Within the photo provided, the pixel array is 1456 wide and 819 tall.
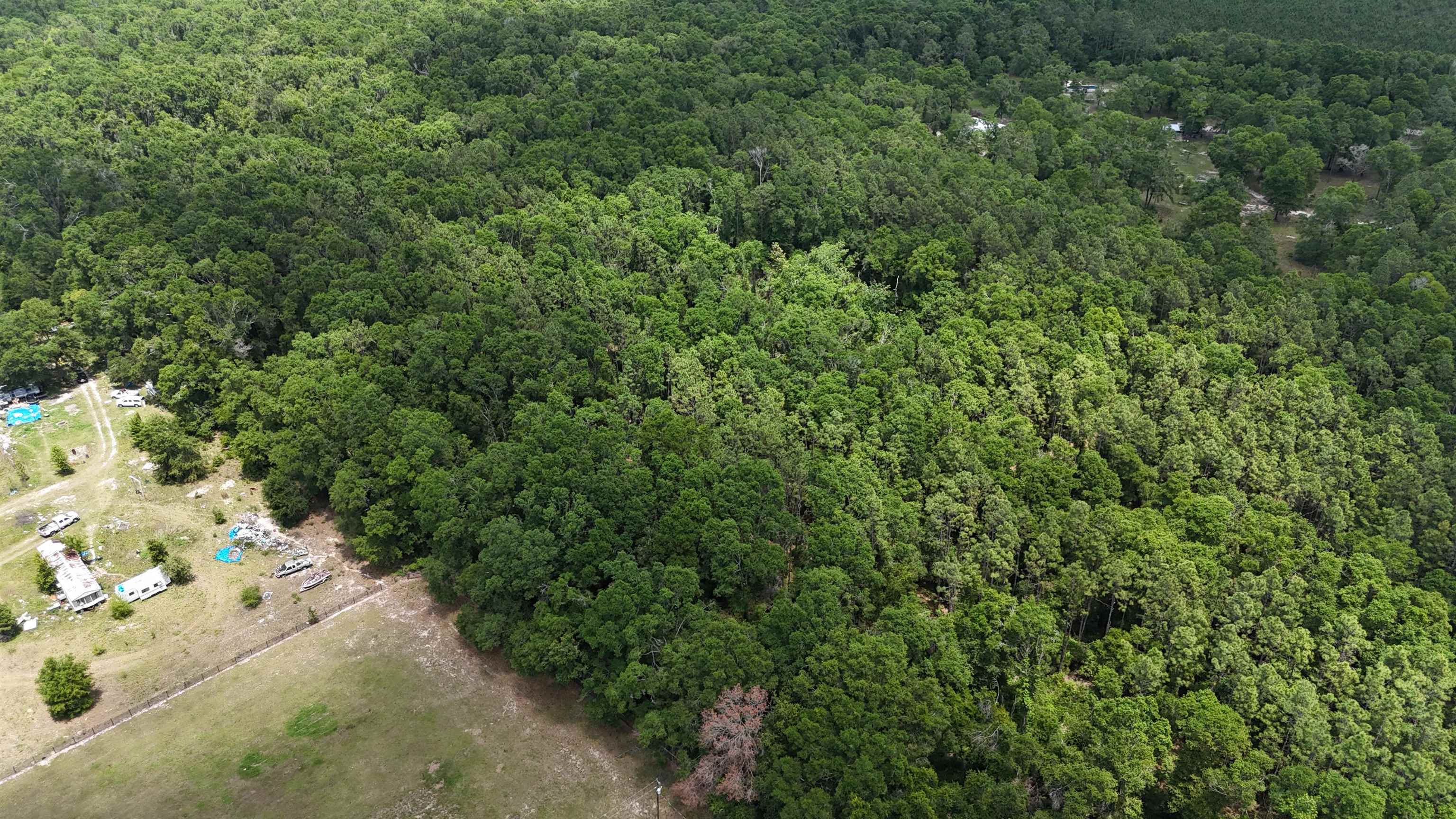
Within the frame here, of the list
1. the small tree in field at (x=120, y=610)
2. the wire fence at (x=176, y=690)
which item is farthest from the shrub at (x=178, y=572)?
the wire fence at (x=176, y=690)

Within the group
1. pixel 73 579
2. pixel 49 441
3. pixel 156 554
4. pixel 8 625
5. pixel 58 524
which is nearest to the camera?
pixel 8 625

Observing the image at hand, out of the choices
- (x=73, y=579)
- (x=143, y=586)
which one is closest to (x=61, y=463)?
(x=73, y=579)

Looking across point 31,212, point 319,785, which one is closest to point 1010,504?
point 319,785

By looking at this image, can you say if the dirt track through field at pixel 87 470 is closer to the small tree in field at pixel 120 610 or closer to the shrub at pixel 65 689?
the small tree in field at pixel 120 610

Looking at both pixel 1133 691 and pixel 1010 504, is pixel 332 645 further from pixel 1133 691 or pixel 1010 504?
pixel 1133 691

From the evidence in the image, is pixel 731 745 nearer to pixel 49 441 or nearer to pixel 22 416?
pixel 49 441

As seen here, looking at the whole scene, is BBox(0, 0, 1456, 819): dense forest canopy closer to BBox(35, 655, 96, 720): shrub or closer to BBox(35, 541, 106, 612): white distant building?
BBox(35, 541, 106, 612): white distant building
